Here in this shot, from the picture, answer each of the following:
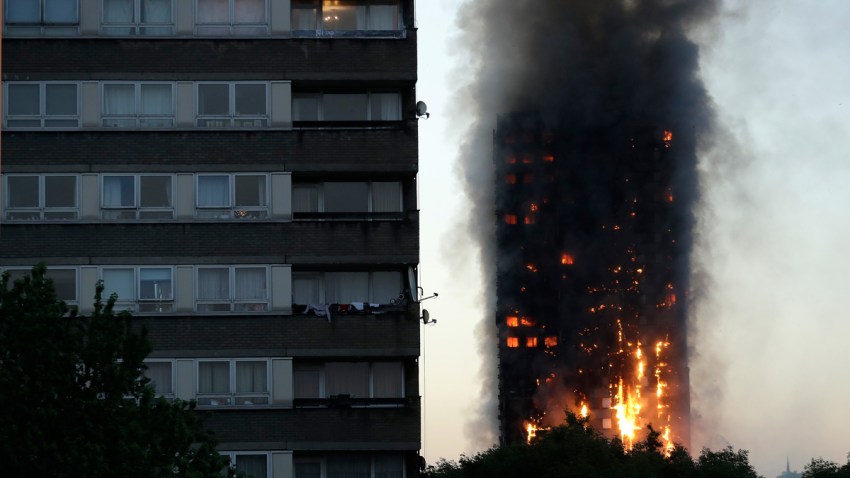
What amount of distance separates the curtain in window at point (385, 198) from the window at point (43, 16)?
10.1 metres

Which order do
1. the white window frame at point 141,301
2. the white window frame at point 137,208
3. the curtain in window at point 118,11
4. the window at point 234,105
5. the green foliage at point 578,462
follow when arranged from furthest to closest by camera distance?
the green foliage at point 578,462, the curtain in window at point 118,11, the window at point 234,105, the white window frame at point 137,208, the white window frame at point 141,301

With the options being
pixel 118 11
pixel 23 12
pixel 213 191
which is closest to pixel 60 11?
pixel 23 12

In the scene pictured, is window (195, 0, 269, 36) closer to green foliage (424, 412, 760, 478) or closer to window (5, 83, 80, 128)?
window (5, 83, 80, 128)

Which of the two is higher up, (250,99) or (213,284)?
(250,99)

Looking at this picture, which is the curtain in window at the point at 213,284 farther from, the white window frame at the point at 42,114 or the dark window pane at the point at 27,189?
the white window frame at the point at 42,114

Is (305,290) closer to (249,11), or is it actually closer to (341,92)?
(341,92)

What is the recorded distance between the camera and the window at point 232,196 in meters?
53.9

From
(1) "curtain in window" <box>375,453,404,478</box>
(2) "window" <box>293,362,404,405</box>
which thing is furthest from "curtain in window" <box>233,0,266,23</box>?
(1) "curtain in window" <box>375,453,404,478</box>

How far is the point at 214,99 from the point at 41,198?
5830 millimetres

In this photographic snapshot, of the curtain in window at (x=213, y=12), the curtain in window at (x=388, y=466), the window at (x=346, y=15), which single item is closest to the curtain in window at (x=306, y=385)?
the curtain in window at (x=388, y=466)

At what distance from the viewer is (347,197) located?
5462cm

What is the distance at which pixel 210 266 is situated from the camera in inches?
2111

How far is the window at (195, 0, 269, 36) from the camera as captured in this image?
54.9 m

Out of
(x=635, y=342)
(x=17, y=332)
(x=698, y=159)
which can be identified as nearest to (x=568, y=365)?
(x=635, y=342)
